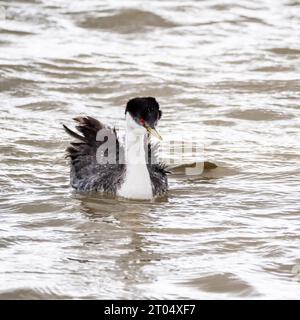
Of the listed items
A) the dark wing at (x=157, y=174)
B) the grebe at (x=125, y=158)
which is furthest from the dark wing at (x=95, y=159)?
the dark wing at (x=157, y=174)

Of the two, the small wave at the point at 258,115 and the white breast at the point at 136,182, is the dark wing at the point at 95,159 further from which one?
the small wave at the point at 258,115

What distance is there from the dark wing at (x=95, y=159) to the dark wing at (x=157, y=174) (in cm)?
33

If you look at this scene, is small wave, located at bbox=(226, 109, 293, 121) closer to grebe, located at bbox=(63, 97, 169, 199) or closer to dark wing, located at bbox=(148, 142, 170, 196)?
grebe, located at bbox=(63, 97, 169, 199)

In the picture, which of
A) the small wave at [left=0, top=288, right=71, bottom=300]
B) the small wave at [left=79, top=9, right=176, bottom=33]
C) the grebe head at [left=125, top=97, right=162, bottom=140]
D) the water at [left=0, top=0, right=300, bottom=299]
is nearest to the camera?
the small wave at [left=0, top=288, right=71, bottom=300]

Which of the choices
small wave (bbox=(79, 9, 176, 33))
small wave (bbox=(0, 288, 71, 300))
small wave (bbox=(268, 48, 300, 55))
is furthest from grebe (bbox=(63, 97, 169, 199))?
small wave (bbox=(79, 9, 176, 33))

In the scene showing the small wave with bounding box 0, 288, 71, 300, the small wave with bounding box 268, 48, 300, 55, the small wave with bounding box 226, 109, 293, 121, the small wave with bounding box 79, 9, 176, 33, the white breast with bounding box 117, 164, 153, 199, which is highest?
the small wave with bounding box 79, 9, 176, 33

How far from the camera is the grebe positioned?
9.78 metres

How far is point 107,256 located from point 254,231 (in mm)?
1520

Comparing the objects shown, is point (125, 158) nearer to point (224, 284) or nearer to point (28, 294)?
point (224, 284)

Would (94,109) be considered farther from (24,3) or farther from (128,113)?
(24,3)

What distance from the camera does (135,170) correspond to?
10117 mm

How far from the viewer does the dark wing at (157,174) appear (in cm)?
1043

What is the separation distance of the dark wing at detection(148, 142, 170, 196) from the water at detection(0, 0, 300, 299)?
22 cm
